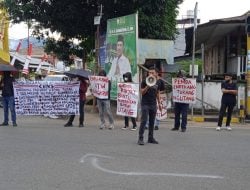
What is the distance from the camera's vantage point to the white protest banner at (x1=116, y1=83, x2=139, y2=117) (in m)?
16.4

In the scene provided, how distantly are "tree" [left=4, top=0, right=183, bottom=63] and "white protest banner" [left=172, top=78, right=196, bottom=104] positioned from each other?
18.9 feet

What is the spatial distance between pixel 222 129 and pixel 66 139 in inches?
229

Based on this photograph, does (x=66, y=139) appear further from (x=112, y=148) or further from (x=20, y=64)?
(x=20, y=64)

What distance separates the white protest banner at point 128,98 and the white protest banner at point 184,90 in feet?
4.12

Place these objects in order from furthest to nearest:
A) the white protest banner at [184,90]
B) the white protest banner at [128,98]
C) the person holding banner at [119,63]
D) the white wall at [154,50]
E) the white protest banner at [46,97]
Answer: the white wall at [154,50], the person holding banner at [119,63], the white protest banner at [46,97], the white protest banner at [184,90], the white protest banner at [128,98]

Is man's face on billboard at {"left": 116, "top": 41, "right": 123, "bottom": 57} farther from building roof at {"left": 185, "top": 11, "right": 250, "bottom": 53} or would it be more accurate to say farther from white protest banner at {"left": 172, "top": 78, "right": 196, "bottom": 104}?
building roof at {"left": 185, "top": 11, "right": 250, "bottom": 53}

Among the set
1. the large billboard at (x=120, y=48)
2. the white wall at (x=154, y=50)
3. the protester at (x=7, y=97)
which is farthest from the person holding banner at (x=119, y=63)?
the protester at (x=7, y=97)

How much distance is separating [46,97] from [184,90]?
440 cm

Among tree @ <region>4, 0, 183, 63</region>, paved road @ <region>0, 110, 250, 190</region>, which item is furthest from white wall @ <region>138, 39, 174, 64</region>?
paved road @ <region>0, 110, 250, 190</region>

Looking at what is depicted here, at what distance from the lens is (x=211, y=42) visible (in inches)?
1235

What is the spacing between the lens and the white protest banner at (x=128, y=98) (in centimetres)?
1638

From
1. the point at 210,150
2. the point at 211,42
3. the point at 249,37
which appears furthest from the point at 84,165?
the point at 211,42

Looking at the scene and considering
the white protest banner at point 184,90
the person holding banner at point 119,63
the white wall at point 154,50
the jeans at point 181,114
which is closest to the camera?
the jeans at point 181,114

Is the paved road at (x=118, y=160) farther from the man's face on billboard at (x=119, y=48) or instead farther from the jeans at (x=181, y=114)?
the man's face on billboard at (x=119, y=48)
